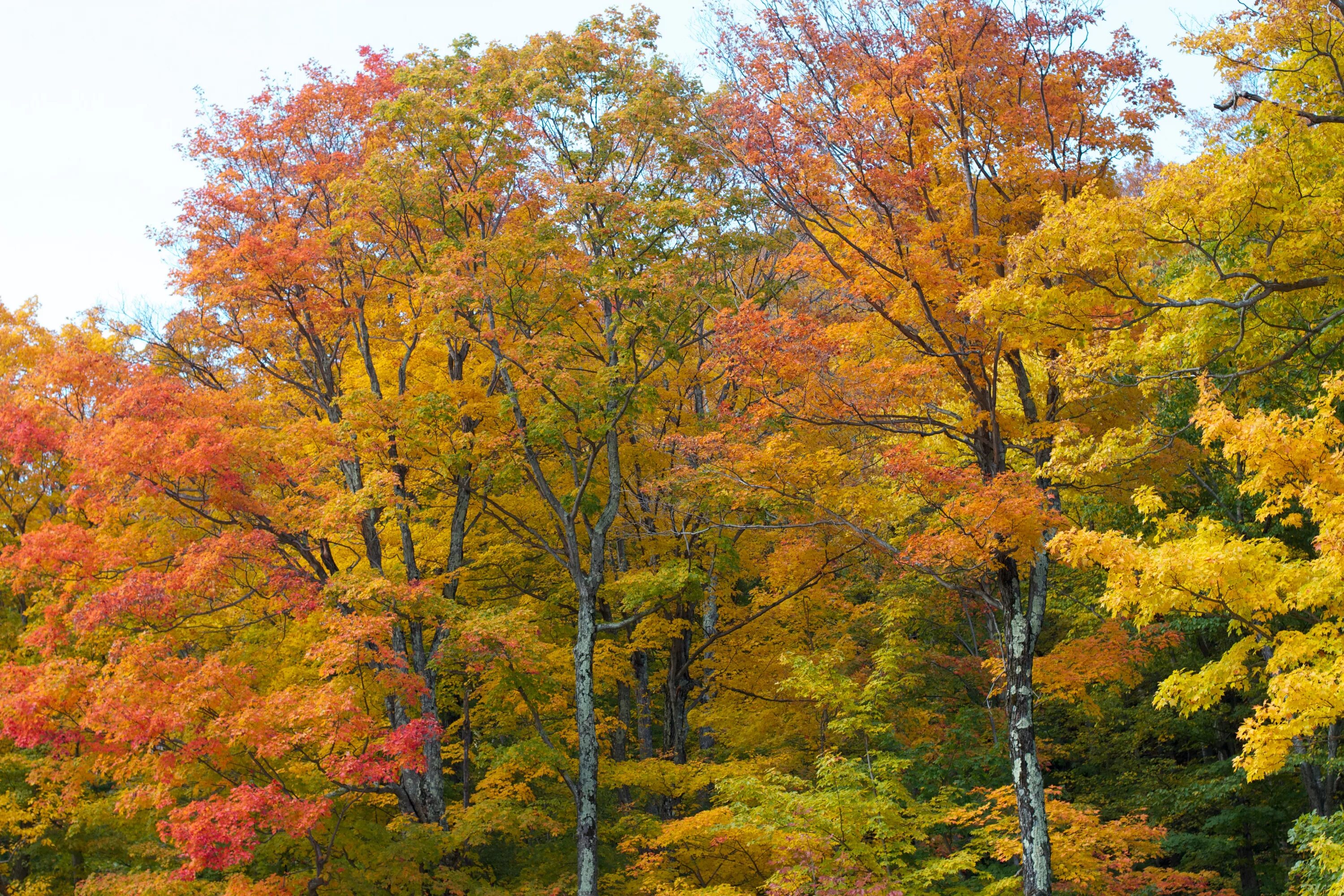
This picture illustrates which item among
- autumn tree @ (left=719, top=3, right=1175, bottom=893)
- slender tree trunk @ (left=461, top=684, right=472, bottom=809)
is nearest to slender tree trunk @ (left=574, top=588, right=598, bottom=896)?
slender tree trunk @ (left=461, top=684, right=472, bottom=809)

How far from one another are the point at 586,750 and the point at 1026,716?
6.48 meters

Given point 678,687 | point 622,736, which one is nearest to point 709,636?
point 678,687

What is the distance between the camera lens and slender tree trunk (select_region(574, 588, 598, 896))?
14.2 metres

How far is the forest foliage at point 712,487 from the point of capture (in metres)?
10.8

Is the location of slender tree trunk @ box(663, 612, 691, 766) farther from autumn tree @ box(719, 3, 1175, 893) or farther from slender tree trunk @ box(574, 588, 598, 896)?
autumn tree @ box(719, 3, 1175, 893)

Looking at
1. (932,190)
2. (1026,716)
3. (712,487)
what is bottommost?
(1026,716)

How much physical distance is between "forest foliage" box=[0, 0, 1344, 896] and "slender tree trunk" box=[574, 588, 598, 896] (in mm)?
94

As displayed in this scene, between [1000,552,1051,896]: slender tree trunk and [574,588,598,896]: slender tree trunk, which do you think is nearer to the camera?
[1000,552,1051,896]: slender tree trunk

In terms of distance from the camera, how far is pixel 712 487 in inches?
576

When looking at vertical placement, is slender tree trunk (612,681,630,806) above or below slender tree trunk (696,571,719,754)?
A: below

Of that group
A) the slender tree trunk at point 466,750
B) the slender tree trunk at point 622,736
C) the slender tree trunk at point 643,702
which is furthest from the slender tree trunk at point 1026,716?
the slender tree trunk at point 622,736

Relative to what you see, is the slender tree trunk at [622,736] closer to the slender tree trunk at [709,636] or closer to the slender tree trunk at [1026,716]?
the slender tree trunk at [709,636]

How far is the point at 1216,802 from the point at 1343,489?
435 inches

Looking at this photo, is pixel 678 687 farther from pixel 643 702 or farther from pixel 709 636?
pixel 643 702
